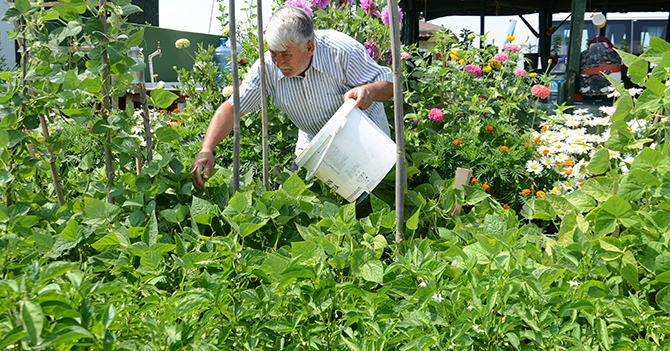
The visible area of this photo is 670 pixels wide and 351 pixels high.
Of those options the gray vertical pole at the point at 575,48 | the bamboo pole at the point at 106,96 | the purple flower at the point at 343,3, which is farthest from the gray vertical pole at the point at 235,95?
the gray vertical pole at the point at 575,48

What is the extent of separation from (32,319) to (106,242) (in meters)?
0.72

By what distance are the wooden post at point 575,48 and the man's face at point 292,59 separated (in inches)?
122

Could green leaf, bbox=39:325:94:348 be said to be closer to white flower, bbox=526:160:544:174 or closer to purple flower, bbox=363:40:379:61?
white flower, bbox=526:160:544:174

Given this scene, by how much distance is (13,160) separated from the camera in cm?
154

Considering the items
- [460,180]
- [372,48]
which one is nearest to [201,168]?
[460,180]

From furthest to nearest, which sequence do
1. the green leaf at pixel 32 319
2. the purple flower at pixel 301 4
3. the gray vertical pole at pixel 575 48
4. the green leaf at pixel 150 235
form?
the gray vertical pole at pixel 575 48, the purple flower at pixel 301 4, the green leaf at pixel 150 235, the green leaf at pixel 32 319

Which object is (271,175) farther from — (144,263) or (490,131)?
(144,263)

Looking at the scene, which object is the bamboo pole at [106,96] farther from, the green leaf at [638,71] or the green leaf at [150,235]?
the green leaf at [638,71]

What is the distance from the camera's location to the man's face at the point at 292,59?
1893mm

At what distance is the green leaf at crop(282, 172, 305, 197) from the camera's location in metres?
1.64

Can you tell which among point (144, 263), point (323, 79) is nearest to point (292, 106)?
point (323, 79)

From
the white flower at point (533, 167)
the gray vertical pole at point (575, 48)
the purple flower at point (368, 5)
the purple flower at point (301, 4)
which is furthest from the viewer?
the gray vertical pole at point (575, 48)

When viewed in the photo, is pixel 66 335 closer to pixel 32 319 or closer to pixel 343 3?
pixel 32 319

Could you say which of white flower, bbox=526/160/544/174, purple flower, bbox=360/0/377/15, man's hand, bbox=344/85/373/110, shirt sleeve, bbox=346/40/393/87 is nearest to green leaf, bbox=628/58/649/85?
man's hand, bbox=344/85/373/110
